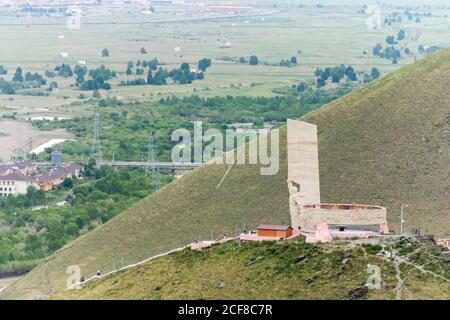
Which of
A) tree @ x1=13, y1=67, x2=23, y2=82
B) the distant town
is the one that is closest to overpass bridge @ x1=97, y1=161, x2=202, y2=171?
the distant town

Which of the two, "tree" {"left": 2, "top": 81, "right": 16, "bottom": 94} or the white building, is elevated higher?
the white building

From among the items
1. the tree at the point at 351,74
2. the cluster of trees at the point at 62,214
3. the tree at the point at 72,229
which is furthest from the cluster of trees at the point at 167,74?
the tree at the point at 72,229

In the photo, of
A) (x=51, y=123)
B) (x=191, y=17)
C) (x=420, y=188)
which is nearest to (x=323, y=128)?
(x=420, y=188)

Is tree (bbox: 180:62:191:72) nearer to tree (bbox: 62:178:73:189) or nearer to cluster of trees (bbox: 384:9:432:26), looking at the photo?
tree (bbox: 62:178:73:189)

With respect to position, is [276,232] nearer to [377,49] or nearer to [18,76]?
[18,76]

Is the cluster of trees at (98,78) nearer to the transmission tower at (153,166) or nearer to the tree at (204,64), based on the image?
the tree at (204,64)
